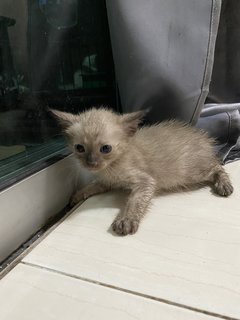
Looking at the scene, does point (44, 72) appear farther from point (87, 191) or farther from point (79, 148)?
point (87, 191)

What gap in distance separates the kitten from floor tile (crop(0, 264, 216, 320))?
23 centimetres

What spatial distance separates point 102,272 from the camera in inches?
29.1

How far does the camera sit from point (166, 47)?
44.5 inches

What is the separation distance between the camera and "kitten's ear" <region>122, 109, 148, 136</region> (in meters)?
1.05

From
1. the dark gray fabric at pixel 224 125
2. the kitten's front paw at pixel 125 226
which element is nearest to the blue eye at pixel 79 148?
the kitten's front paw at pixel 125 226

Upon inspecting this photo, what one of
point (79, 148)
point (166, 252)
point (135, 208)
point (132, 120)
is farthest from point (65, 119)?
point (166, 252)

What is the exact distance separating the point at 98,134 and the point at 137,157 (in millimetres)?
189

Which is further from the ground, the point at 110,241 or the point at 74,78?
the point at 74,78

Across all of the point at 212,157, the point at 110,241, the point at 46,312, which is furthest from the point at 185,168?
the point at 46,312

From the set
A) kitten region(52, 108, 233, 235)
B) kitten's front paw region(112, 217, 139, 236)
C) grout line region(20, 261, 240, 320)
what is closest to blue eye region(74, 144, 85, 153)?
kitten region(52, 108, 233, 235)

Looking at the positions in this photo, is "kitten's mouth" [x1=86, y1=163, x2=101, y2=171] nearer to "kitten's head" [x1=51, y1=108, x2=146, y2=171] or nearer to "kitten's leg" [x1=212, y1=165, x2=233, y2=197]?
"kitten's head" [x1=51, y1=108, x2=146, y2=171]

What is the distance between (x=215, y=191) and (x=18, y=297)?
70cm

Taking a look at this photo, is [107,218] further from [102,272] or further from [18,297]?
[18,297]

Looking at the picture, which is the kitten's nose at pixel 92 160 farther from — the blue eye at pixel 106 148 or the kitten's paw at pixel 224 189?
the kitten's paw at pixel 224 189
